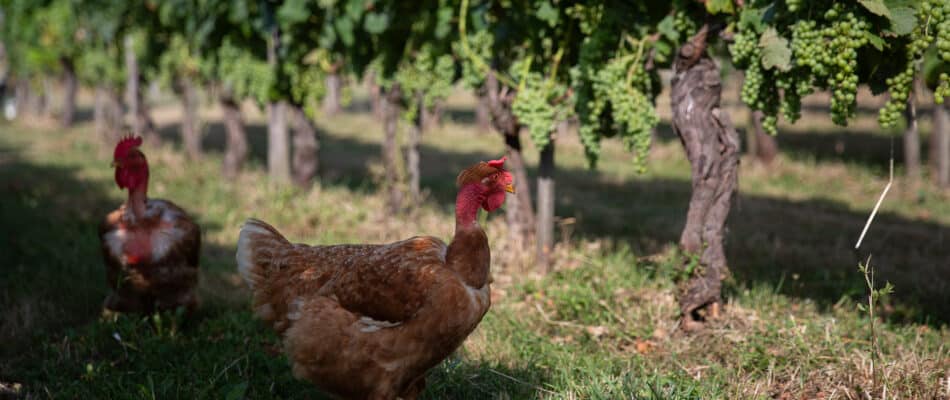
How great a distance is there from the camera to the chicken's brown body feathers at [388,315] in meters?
3.37

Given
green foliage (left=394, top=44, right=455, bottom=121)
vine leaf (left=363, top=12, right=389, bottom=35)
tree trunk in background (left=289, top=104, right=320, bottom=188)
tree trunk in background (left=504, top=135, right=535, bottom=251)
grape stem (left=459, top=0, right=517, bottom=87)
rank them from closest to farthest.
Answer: grape stem (left=459, top=0, right=517, bottom=87), tree trunk in background (left=504, top=135, right=535, bottom=251), green foliage (left=394, top=44, right=455, bottom=121), vine leaf (left=363, top=12, right=389, bottom=35), tree trunk in background (left=289, top=104, right=320, bottom=188)

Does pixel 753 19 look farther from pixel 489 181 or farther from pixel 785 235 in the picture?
pixel 785 235

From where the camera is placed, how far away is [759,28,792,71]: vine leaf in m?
4.46

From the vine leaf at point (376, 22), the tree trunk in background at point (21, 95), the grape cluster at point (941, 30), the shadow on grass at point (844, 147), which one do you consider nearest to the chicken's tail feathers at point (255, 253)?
the grape cluster at point (941, 30)

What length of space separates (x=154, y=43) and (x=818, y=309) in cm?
1294

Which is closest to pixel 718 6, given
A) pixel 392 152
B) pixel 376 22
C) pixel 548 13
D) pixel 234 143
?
pixel 548 13

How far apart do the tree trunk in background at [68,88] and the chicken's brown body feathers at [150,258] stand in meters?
20.7

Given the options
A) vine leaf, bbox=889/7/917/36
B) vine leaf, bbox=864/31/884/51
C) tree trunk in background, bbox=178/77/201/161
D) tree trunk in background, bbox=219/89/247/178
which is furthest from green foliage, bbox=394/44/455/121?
tree trunk in background, bbox=178/77/201/161

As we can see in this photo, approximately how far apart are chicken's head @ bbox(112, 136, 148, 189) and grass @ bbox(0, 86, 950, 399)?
3.27 ft

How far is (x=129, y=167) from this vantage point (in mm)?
5113

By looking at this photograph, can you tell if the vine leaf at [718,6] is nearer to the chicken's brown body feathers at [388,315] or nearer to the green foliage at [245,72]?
the chicken's brown body feathers at [388,315]

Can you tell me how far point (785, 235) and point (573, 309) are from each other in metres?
4.39

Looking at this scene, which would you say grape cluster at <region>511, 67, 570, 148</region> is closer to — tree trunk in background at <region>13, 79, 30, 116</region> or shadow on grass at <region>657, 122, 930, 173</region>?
shadow on grass at <region>657, 122, 930, 173</region>

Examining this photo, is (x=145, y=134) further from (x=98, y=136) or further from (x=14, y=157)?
(x=98, y=136)
